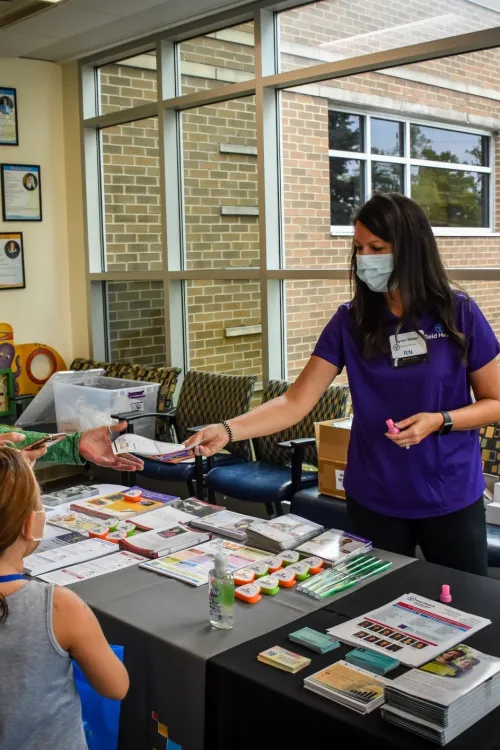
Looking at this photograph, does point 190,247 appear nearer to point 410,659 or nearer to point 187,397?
point 187,397

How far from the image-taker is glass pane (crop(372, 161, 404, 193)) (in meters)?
4.77

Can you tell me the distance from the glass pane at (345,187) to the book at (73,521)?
276 centimetres

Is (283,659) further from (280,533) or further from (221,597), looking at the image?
(280,533)

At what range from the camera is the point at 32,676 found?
66.9 inches

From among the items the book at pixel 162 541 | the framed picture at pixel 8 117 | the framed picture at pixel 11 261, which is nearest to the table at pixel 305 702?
the book at pixel 162 541

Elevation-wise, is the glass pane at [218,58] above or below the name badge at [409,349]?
above

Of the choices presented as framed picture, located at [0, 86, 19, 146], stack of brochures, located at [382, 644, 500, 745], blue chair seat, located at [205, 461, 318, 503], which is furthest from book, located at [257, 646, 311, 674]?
framed picture, located at [0, 86, 19, 146]

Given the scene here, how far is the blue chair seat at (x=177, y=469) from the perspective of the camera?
5.00 metres

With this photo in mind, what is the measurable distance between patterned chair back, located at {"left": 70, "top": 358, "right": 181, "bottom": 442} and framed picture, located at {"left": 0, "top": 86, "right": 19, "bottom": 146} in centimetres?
184

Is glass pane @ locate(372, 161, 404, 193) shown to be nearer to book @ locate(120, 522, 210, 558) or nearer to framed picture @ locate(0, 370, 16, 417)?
book @ locate(120, 522, 210, 558)

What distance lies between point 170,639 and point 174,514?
0.99 m

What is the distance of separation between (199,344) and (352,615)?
4.19 m

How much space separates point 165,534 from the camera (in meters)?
2.78

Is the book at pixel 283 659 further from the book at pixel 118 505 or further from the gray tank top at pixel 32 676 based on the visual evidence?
the book at pixel 118 505
